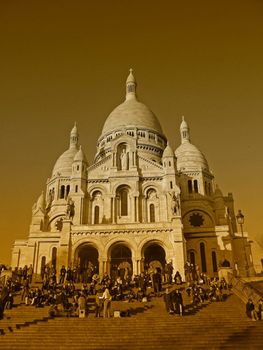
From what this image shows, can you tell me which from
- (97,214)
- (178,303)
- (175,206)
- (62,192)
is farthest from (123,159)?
(178,303)

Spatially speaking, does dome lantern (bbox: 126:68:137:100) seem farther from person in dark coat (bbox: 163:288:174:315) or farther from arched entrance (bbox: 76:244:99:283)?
person in dark coat (bbox: 163:288:174:315)

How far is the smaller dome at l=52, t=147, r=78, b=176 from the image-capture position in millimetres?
56219

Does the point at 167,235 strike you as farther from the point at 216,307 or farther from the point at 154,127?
the point at 154,127

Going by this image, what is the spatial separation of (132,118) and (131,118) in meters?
0.16

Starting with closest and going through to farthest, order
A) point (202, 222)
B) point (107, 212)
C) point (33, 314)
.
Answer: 1. point (33, 314)
2. point (107, 212)
3. point (202, 222)

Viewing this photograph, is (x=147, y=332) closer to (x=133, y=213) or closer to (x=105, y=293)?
(x=105, y=293)

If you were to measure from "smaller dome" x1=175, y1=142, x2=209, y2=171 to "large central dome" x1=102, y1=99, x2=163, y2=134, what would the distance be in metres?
6.06

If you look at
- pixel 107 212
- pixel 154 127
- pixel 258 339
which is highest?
pixel 154 127

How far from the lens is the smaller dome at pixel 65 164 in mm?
56219

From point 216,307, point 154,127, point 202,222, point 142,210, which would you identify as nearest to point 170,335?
point 216,307

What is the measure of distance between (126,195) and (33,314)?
2479cm

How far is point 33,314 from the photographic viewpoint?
68.2ft

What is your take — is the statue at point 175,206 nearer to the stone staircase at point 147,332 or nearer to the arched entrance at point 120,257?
the arched entrance at point 120,257

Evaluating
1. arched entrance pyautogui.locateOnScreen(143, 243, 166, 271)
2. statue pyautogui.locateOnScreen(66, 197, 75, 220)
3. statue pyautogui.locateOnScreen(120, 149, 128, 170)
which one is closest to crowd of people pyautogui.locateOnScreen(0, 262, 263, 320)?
statue pyautogui.locateOnScreen(66, 197, 75, 220)
